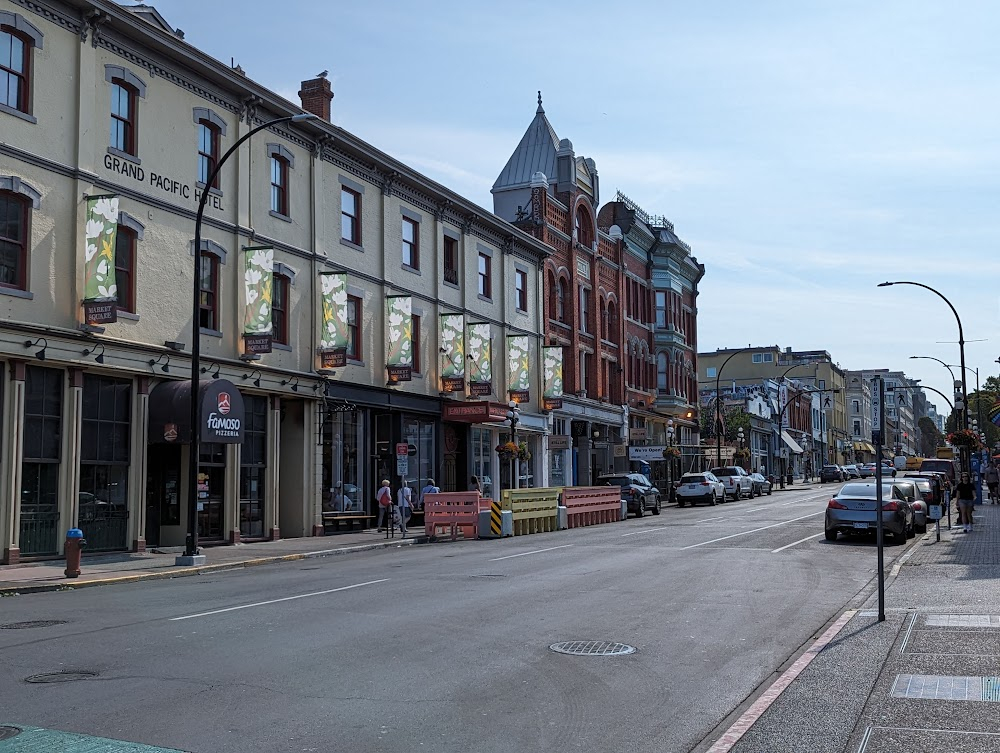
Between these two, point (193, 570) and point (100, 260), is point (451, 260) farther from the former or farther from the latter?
point (193, 570)

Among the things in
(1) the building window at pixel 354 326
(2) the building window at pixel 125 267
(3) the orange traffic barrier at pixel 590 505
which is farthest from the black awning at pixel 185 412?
(3) the orange traffic barrier at pixel 590 505

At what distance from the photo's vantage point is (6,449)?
66.1 feet

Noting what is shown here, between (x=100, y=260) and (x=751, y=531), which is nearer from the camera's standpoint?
(x=100, y=260)

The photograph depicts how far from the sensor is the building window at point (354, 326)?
105ft

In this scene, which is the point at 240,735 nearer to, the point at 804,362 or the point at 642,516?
the point at 642,516

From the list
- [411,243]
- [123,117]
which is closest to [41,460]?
[123,117]

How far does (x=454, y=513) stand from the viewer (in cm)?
2981

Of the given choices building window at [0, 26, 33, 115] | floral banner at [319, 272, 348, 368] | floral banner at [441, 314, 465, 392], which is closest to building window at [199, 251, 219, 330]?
floral banner at [319, 272, 348, 368]

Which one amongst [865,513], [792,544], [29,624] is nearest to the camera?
[29,624]

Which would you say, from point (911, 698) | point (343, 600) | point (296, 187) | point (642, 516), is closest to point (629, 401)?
point (642, 516)

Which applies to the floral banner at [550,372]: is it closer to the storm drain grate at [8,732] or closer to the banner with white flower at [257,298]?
the banner with white flower at [257,298]

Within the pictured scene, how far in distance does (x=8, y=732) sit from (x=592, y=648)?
5.39m

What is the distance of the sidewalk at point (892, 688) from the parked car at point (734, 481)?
136ft

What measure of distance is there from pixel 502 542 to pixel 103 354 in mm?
10442
